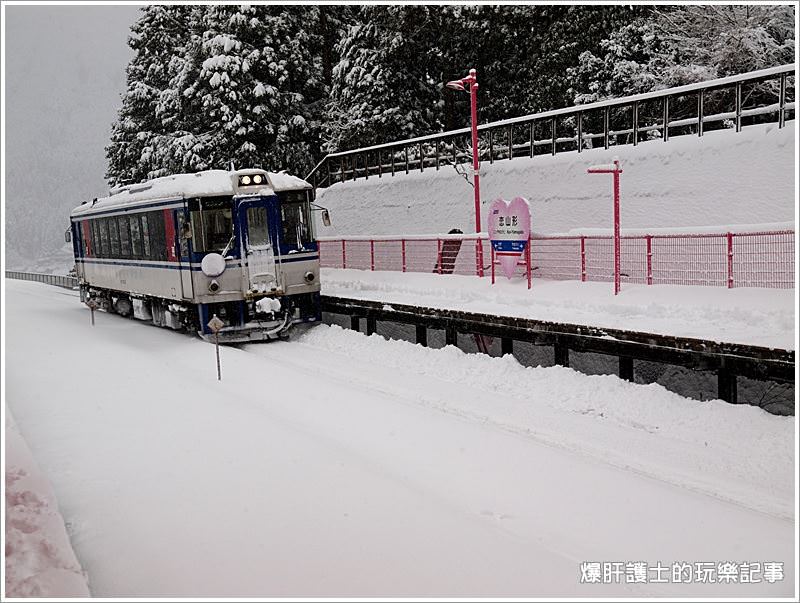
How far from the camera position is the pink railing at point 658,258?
1339 cm

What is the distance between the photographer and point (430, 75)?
33.1m

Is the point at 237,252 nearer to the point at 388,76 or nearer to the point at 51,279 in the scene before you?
the point at 388,76

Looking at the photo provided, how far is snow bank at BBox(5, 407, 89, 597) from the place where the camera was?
6.16 m

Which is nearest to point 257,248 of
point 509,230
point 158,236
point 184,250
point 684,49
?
point 184,250

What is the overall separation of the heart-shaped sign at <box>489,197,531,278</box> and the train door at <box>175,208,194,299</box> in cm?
621

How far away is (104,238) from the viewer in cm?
2350

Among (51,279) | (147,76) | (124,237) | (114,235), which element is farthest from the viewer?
(51,279)

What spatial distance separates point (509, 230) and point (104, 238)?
1208 centimetres

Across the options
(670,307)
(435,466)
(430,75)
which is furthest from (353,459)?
(430,75)

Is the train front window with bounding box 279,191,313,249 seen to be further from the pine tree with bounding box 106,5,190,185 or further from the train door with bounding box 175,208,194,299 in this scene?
the pine tree with bounding box 106,5,190,185

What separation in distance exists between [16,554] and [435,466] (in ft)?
13.4

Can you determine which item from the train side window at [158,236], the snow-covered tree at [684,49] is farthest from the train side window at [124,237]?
the snow-covered tree at [684,49]

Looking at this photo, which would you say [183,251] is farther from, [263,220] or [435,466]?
[435,466]

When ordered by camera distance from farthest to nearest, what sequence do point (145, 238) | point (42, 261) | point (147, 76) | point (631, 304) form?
point (42, 261), point (147, 76), point (145, 238), point (631, 304)
